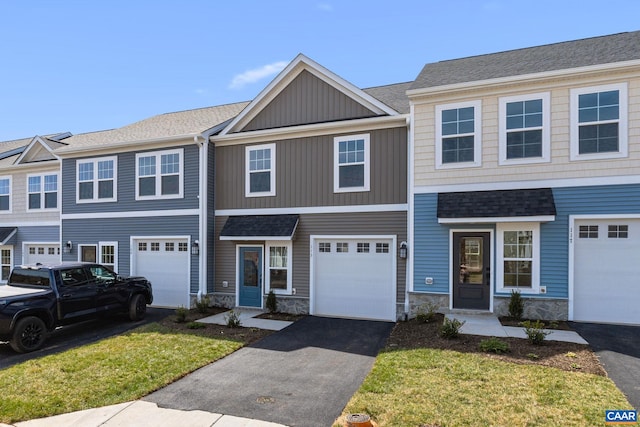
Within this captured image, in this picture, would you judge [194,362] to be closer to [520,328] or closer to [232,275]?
[232,275]

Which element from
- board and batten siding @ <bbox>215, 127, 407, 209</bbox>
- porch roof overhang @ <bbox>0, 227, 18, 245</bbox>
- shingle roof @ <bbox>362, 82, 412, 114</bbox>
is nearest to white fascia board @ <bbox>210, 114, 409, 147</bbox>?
board and batten siding @ <bbox>215, 127, 407, 209</bbox>

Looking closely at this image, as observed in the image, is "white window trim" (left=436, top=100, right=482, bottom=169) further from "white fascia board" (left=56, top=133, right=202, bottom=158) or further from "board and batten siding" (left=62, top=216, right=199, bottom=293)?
"board and batten siding" (left=62, top=216, right=199, bottom=293)

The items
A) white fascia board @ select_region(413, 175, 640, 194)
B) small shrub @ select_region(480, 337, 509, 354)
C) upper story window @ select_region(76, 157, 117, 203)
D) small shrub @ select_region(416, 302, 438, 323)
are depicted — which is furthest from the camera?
upper story window @ select_region(76, 157, 117, 203)

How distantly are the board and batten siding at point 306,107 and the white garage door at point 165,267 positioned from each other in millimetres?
4967

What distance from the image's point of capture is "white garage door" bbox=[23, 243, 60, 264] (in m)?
16.2

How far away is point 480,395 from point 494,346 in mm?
2186

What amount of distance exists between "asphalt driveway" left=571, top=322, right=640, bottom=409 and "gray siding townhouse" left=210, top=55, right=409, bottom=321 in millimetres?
4441

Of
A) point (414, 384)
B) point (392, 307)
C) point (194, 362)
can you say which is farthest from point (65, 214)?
point (414, 384)

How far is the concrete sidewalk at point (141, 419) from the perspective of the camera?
16.5ft

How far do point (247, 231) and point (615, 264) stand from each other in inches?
392

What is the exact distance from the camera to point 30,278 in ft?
30.3

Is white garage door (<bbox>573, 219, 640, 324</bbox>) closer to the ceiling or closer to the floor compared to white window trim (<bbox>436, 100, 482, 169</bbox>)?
closer to the floor

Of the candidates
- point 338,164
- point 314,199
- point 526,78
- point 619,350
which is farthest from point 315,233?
point 619,350

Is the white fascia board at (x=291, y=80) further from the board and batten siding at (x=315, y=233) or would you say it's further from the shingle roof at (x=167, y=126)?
the board and batten siding at (x=315, y=233)
